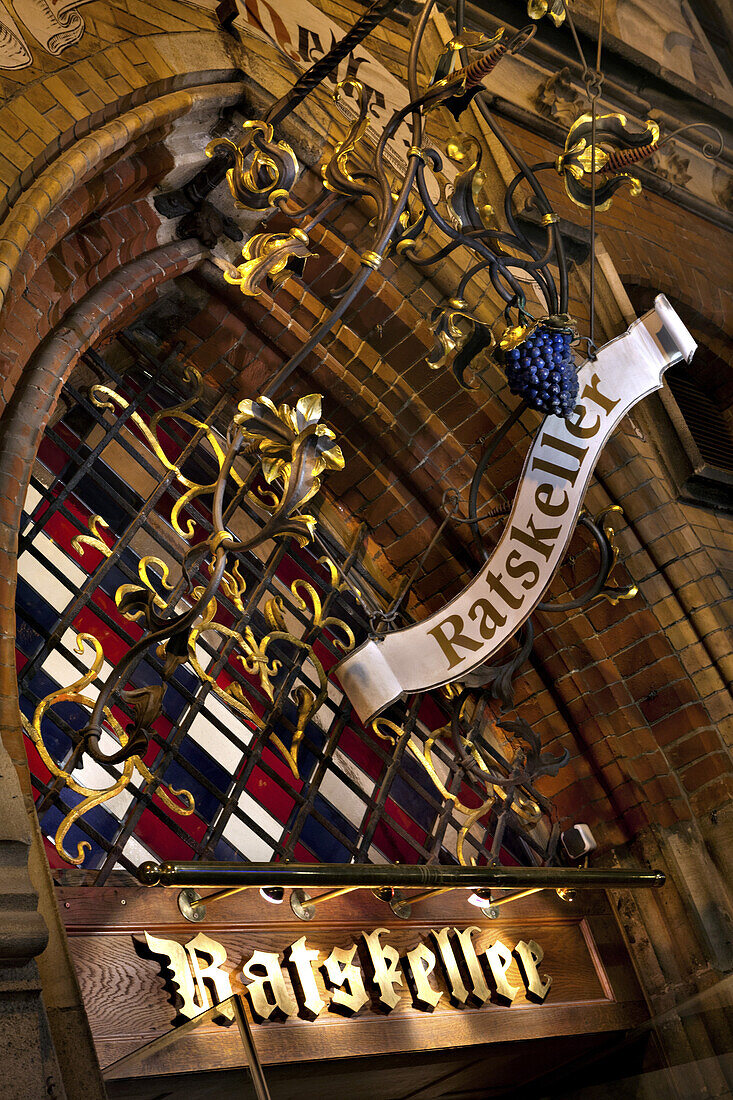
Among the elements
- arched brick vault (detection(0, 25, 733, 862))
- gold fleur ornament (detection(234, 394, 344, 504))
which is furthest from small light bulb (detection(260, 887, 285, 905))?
arched brick vault (detection(0, 25, 733, 862))

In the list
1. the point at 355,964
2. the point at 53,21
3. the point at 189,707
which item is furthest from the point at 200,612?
the point at 53,21

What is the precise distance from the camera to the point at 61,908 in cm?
234

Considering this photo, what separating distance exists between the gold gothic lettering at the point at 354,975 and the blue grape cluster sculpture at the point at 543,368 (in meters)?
1.56

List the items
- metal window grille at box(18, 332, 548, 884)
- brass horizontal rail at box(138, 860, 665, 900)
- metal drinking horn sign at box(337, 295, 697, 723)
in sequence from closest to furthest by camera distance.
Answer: brass horizontal rail at box(138, 860, 665, 900)
metal window grille at box(18, 332, 548, 884)
metal drinking horn sign at box(337, 295, 697, 723)

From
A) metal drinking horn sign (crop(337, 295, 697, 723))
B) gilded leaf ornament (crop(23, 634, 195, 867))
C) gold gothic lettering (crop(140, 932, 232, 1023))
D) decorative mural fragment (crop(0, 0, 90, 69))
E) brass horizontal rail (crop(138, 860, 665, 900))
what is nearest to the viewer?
brass horizontal rail (crop(138, 860, 665, 900))

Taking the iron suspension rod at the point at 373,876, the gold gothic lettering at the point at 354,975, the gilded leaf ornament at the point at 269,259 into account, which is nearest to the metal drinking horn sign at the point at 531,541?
the iron suspension rod at the point at 373,876

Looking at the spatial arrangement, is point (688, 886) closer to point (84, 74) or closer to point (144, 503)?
point (144, 503)

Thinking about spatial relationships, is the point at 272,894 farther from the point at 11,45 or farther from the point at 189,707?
the point at 11,45

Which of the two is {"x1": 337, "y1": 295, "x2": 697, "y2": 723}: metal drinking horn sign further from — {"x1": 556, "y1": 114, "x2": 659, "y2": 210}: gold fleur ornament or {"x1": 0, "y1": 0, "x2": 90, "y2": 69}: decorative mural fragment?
{"x1": 0, "y1": 0, "x2": 90, "y2": 69}: decorative mural fragment

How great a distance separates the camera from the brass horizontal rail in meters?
2.29

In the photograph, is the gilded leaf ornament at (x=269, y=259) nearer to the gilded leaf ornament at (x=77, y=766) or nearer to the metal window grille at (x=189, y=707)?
the metal window grille at (x=189, y=707)

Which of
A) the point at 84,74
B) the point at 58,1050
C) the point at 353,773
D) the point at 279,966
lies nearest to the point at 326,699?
the point at 353,773

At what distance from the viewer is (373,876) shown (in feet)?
8.48

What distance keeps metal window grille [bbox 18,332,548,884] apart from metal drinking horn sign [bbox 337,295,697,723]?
12.1 inches
